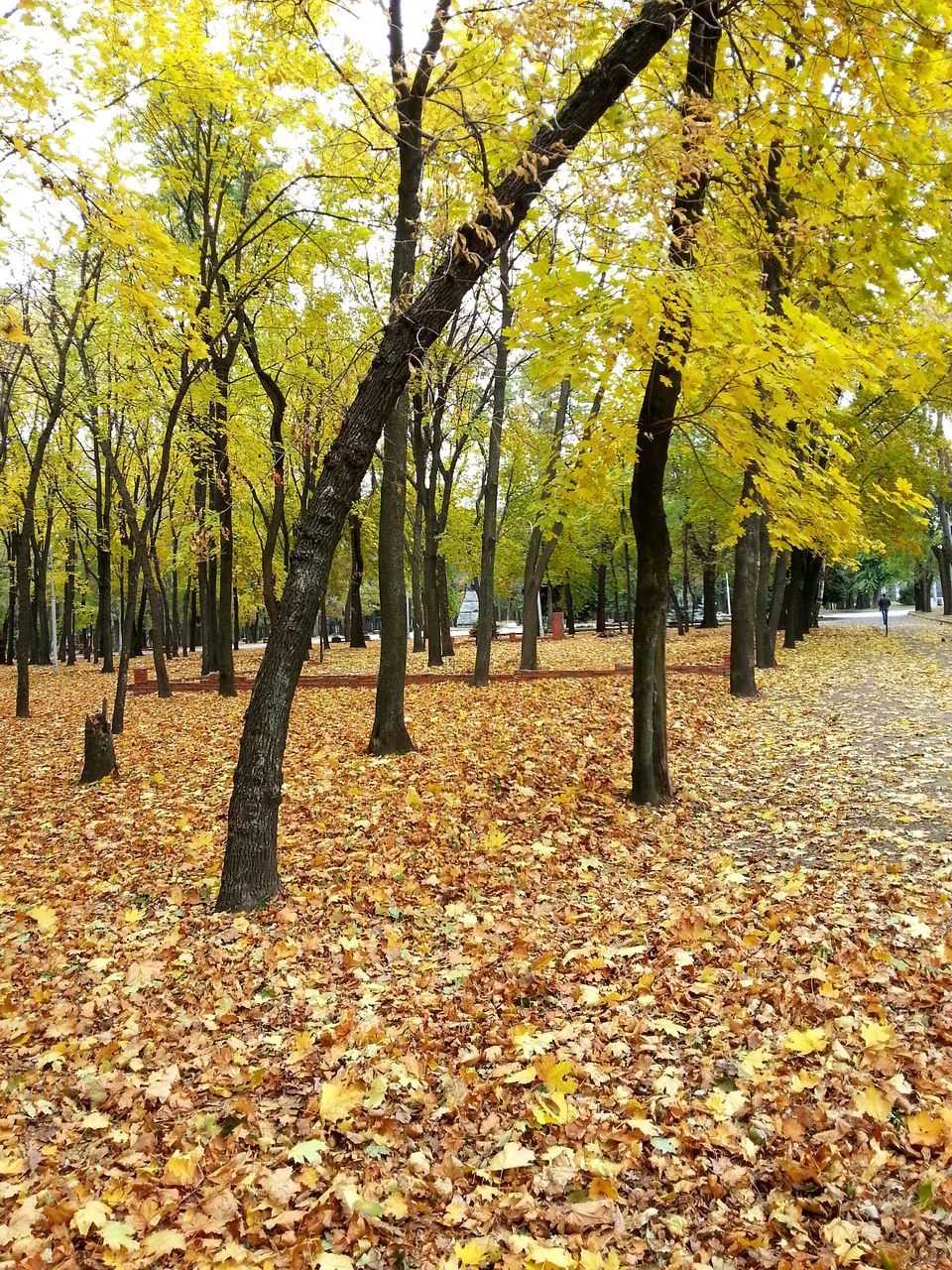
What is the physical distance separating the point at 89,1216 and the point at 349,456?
4.07 m

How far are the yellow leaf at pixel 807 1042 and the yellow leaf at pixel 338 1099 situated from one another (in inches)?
74.9

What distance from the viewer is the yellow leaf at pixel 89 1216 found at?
2.52 metres

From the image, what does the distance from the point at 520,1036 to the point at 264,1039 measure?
1.29 metres

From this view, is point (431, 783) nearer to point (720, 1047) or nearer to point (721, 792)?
point (721, 792)

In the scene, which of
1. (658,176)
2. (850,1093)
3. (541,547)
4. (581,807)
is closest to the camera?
(850,1093)

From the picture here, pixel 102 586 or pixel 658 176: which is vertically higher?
pixel 658 176

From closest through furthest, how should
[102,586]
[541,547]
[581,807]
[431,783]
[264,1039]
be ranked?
[264,1039] < [581,807] < [431,783] < [541,547] < [102,586]

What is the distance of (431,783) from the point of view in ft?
25.3

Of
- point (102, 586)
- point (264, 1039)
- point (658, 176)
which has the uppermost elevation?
point (658, 176)

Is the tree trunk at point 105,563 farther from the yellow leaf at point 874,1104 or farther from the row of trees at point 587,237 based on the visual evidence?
the yellow leaf at point 874,1104

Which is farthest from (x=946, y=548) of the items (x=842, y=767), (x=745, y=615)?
(x=842, y=767)

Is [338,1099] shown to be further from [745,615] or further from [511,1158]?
[745,615]

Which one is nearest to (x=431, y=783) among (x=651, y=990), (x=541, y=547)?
(x=651, y=990)

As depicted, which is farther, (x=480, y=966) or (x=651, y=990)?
(x=480, y=966)
